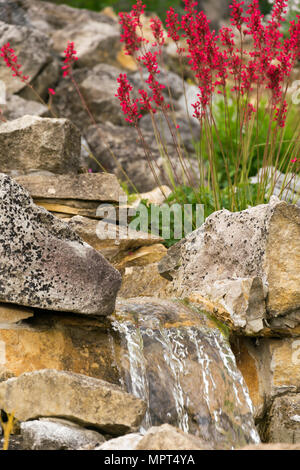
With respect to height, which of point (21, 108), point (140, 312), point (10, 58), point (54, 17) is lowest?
point (140, 312)

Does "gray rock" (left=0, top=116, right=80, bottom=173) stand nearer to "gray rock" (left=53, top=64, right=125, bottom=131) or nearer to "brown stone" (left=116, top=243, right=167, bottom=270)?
"brown stone" (left=116, top=243, right=167, bottom=270)

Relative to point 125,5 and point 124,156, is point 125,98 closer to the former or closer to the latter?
point 124,156

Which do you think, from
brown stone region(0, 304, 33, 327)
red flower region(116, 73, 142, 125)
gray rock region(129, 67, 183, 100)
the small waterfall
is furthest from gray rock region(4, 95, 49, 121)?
brown stone region(0, 304, 33, 327)

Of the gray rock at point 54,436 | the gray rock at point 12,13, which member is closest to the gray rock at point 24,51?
the gray rock at point 12,13

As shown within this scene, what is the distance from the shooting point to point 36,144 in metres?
5.58

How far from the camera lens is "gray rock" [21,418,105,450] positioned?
2713 millimetres

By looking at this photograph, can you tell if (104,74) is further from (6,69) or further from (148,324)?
(148,324)

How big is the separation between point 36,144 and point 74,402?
3.19 meters

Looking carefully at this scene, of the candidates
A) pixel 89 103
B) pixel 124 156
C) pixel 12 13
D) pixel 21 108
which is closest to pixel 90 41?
pixel 12 13

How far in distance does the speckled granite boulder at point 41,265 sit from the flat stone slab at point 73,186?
1953 mm

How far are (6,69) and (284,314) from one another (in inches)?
239

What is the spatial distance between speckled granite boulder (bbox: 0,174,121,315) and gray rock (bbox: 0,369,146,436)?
53 centimetres

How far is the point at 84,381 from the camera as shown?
2963 millimetres

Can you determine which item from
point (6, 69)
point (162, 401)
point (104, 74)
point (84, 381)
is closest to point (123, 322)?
point (162, 401)
